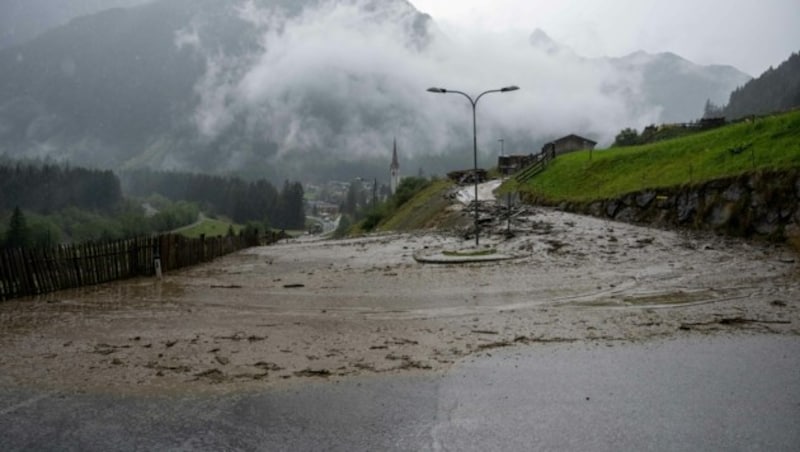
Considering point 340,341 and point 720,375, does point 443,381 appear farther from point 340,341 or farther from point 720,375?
point 720,375

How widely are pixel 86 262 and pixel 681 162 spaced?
3073 cm

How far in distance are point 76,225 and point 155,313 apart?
13048 cm

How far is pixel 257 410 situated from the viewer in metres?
7.50

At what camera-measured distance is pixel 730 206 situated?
25.0 meters

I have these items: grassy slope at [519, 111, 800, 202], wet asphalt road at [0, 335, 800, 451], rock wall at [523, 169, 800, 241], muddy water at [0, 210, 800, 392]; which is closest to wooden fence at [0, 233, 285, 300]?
muddy water at [0, 210, 800, 392]

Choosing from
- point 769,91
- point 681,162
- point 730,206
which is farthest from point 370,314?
point 769,91

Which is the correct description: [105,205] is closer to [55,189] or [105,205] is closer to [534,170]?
[55,189]

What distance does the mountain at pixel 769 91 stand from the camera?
124m

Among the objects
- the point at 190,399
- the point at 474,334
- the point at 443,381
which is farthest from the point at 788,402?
the point at 190,399

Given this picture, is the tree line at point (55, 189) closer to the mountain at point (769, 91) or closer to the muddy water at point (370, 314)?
the muddy water at point (370, 314)

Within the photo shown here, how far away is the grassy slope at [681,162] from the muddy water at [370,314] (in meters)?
5.84

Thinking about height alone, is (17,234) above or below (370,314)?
below

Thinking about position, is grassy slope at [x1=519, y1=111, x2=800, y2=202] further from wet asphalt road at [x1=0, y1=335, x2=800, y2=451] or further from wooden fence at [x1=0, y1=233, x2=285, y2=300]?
wooden fence at [x1=0, y1=233, x2=285, y2=300]

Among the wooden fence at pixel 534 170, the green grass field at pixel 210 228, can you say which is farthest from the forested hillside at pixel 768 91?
the green grass field at pixel 210 228
